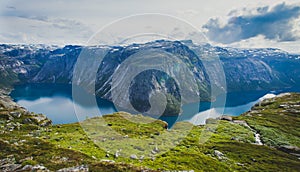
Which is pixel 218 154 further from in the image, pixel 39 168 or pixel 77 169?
pixel 39 168

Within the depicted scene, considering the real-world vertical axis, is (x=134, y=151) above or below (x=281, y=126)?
above

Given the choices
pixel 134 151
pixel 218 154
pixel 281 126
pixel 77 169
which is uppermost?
pixel 77 169

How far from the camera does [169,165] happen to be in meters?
28.0

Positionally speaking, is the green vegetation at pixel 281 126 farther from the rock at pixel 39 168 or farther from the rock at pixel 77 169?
the rock at pixel 39 168

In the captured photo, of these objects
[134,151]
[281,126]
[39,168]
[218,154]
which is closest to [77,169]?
[39,168]

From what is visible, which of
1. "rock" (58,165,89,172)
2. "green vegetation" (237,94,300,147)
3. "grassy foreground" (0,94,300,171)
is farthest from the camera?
"green vegetation" (237,94,300,147)

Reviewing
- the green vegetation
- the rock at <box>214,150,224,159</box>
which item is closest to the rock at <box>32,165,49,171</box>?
the rock at <box>214,150,224,159</box>

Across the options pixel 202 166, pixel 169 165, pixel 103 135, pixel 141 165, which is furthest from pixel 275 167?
pixel 103 135

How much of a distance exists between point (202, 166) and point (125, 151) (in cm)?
1029

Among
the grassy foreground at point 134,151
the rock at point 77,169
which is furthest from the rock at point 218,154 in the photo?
the rock at point 77,169

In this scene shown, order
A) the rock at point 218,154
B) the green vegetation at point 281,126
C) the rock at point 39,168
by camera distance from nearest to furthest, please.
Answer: the rock at point 39,168 < the rock at point 218,154 < the green vegetation at point 281,126

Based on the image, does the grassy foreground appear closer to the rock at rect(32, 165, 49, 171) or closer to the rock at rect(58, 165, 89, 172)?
the rock at rect(32, 165, 49, 171)

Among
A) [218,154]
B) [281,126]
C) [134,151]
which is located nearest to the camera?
[134,151]

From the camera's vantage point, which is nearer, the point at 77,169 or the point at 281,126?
the point at 77,169
